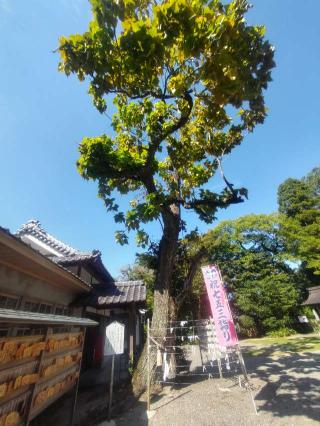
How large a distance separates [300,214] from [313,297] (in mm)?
9355

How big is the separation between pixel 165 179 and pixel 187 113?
4.11 m

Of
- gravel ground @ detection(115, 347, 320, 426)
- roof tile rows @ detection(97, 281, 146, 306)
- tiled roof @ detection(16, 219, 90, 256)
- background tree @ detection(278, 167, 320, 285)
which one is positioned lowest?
gravel ground @ detection(115, 347, 320, 426)

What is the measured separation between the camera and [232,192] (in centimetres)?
757

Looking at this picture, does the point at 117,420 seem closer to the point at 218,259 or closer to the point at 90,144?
the point at 90,144

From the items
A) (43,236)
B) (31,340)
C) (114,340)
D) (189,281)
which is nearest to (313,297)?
(189,281)

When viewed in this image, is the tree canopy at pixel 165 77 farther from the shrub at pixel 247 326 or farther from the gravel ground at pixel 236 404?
the shrub at pixel 247 326

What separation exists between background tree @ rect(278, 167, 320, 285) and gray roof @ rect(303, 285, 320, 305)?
2.09 m

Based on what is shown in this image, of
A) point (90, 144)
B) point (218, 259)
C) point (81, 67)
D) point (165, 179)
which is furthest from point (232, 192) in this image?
point (218, 259)

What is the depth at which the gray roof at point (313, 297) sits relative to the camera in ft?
76.1

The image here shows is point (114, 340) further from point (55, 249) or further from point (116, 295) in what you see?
point (55, 249)

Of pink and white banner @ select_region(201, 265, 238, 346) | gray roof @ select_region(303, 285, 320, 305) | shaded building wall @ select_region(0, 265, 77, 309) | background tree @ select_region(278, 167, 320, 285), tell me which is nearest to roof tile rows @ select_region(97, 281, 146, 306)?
shaded building wall @ select_region(0, 265, 77, 309)

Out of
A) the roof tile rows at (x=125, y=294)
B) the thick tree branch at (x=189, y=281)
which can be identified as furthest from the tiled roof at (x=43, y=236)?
the thick tree branch at (x=189, y=281)

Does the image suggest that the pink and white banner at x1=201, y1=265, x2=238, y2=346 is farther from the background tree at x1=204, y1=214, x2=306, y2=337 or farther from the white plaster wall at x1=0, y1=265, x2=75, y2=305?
the background tree at x1=204, y1=214, x2=306, y2=337

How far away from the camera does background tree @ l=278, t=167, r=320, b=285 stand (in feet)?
65.1
